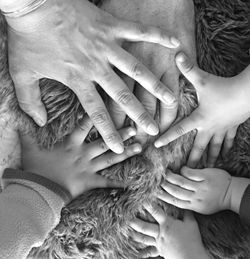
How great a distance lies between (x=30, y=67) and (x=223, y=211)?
52cm

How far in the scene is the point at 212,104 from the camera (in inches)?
35.3

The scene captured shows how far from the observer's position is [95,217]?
3.01 feet

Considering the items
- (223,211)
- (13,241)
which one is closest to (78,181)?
(13,241)

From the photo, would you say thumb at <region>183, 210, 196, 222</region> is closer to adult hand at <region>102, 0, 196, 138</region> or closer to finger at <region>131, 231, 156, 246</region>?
finger at <region>131, 231, 156, 246</region>

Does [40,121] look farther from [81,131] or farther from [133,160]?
[133,160]

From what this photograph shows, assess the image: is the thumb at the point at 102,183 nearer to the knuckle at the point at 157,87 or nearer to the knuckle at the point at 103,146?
the knuckle at the point at 103,146

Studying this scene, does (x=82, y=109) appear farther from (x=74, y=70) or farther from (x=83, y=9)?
(x=83, y=9)

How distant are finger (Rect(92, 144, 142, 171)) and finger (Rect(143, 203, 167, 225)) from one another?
0.43 feet

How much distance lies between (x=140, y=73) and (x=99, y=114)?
0.11 meters

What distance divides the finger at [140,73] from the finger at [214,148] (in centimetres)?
17

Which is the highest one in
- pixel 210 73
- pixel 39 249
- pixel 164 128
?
pixel 210 73

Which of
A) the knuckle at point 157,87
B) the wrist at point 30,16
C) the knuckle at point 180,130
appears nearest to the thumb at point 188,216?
the knuckle at point 180,130

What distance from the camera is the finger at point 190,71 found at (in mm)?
863

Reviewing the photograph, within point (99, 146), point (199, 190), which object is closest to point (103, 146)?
point (99, 146)
